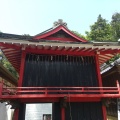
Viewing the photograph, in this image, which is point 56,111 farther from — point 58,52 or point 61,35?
point 61,35

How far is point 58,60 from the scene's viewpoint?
36.1ft

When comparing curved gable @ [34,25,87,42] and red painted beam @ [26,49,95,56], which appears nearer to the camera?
red painted beam @ [26,49,95,56]

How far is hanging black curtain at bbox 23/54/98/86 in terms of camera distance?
33.6 ft

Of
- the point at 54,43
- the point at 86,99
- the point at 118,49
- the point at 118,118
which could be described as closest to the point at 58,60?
the point at 54,43

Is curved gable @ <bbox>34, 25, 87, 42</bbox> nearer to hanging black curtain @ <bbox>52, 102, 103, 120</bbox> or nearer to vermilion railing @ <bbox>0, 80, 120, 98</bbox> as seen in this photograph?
vermilion railing @ <bbox>0, 80, 120, 98</bbox>

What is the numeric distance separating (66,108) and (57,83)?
159 cm

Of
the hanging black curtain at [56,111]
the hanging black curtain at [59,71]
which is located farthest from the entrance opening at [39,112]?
the hanging black curtain at [59,71]

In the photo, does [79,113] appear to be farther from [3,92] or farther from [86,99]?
[3,92]

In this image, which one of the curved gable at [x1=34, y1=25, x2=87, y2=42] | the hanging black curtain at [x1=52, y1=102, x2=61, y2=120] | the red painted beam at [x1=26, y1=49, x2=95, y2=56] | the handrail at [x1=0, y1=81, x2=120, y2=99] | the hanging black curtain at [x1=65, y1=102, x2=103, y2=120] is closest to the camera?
the handrail at [x1=0, y1=81, x2=120, y2=99]

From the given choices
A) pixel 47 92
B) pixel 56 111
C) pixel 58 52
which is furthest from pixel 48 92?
pixel 58 52

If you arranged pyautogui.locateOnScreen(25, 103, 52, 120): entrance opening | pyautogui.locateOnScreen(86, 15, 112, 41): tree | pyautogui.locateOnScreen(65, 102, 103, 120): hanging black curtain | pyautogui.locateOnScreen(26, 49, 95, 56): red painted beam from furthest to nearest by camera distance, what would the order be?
pyautogui.locateOnScreen(86, 15, 112, 41): tree
pyautogui.locateOnScreen(25, 103, 52, 120): entrance opening
pyautogui.locateOnScreen(26, 49, 95, 56): red painted beam
pyautogui.locateOnScreen(65, 102, 103, 120): hanging black curtain

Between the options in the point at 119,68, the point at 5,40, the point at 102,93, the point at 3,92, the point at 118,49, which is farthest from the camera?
the point at 119,68

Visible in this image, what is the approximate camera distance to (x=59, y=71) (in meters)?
10.7

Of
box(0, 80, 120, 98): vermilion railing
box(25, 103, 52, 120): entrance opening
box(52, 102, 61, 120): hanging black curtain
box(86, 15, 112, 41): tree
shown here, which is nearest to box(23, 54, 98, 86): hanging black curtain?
box(0, 80, 120, 98): vermilion railing
